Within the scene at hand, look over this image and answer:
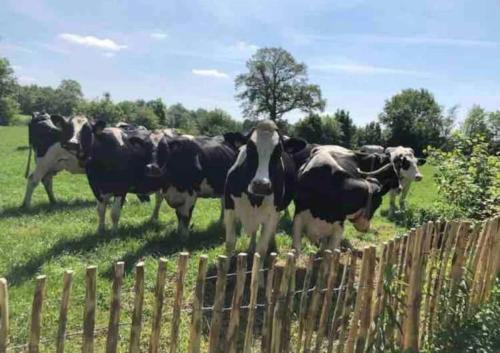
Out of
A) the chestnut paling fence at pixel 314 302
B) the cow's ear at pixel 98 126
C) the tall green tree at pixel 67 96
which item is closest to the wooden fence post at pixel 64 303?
the chestnut paling fence at pixel 314 302

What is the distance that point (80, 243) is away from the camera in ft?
26.8

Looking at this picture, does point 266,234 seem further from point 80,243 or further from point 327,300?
point 80,243

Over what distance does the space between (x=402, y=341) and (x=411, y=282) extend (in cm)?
67

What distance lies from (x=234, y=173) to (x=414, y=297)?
3094 mm

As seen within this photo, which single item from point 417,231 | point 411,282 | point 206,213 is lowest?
point 206,213

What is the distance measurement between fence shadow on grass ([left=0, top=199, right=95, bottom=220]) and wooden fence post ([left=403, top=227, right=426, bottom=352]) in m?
8.32

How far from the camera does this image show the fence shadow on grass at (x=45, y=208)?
10.4 meters

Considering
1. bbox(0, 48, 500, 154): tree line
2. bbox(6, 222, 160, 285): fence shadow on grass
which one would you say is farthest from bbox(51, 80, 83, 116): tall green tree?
bbox(6, 222, 160, 285): fence shadow on grass

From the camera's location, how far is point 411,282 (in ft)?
15.8

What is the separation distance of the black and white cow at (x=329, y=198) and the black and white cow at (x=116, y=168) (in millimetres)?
3069

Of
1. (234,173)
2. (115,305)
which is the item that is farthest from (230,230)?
(115,305)

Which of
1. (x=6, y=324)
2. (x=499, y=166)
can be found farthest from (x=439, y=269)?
(x=499, y=166)

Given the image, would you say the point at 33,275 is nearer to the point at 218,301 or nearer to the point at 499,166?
the point at 218,301

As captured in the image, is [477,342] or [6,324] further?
[477,342]
